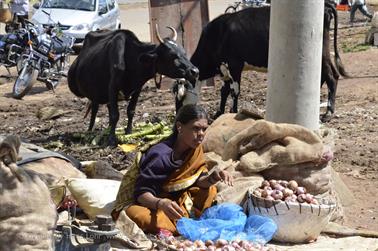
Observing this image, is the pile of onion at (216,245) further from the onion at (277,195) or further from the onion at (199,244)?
the onion at (277,195)

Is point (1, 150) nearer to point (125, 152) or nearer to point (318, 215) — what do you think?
point (318, 215)

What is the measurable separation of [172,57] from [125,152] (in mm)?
1370

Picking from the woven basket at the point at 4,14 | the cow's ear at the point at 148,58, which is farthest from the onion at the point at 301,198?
the woven basket at the point at 4,14

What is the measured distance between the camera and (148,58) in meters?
10.4

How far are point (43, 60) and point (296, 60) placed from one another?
Result: 31.5 feet

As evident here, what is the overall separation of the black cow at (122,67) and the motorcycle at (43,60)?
4056mm

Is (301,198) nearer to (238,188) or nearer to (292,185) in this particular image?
(292,185)

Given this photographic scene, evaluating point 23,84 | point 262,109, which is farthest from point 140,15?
point 262,109

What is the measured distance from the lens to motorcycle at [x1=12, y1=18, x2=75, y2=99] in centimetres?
1530

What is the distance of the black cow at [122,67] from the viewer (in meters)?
10.4

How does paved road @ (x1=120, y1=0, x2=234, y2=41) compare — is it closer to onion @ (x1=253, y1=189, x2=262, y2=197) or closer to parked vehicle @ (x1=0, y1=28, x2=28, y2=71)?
parked vehicle @ (x1=0, y1=28, x2=28, y2=71)

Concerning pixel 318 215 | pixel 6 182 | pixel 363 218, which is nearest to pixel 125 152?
pixel 363 218

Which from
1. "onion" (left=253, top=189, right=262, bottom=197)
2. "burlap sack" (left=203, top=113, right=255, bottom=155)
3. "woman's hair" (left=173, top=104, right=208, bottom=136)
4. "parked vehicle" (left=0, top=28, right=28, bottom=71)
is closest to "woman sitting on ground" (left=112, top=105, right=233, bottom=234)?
"woman's hair" (left=173, top=104, right=208, bottom=136)

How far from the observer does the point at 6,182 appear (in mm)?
3348
